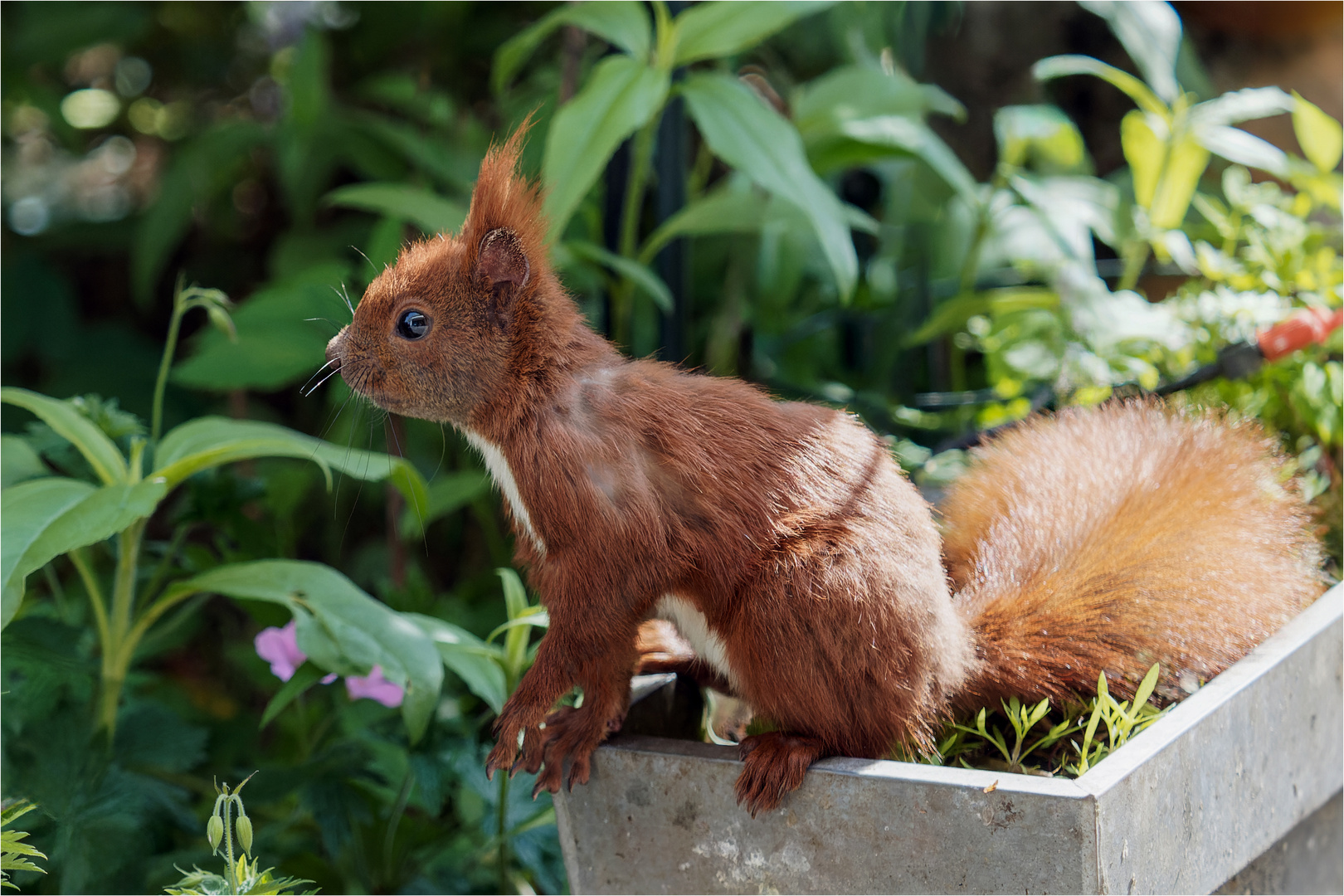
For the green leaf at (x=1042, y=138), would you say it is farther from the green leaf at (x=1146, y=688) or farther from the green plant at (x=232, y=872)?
the green plant at (x=232, y=872)

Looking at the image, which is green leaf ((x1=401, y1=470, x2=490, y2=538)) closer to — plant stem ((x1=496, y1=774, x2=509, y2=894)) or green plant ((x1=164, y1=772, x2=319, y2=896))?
plant stem ((x1=496, y1=774, x2=509, y2=894))

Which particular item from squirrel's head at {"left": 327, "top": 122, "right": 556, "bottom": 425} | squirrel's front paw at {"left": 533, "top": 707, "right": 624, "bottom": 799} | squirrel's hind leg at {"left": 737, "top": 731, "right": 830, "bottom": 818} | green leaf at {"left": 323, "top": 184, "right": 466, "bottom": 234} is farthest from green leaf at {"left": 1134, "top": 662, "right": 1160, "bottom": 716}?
green leaf at {"left": 323, "top": 184, "right": 466, "bottom": 234}

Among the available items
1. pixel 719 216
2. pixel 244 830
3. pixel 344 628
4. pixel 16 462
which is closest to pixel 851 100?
pixel 719 216

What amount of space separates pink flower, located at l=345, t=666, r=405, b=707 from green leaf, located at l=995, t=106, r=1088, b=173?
112cm

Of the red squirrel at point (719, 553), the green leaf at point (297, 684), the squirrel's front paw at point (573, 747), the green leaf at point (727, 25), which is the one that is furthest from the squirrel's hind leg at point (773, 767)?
the green leaf at point (727, 25)

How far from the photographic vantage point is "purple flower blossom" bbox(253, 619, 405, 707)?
1.11 m

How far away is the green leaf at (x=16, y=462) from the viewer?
1053 mm

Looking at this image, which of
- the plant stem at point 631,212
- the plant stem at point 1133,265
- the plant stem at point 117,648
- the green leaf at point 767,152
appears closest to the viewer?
the plant stem at point 117,648

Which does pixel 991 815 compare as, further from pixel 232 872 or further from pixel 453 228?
pixel 453 228

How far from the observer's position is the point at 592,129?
47.8 inches

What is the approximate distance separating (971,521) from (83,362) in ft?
5.57

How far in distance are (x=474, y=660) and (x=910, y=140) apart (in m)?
0.94

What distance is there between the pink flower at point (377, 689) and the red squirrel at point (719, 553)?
0.24m

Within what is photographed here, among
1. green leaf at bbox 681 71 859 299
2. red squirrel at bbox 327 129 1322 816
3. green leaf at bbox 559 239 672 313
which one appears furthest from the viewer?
green leaf at bbox 559 239 672 313
